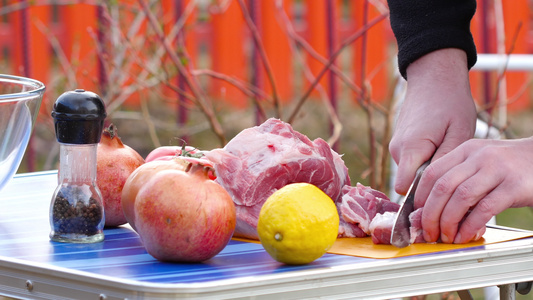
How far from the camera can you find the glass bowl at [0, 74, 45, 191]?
1.37 meters

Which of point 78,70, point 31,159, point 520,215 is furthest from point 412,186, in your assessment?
point 520,215

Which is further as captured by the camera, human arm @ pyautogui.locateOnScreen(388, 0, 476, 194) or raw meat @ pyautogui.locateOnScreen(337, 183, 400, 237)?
human arm @ pyautogui.locateOnScreen(388, 0, 476, 194)

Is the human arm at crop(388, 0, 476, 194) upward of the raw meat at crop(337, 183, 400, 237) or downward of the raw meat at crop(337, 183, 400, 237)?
upward

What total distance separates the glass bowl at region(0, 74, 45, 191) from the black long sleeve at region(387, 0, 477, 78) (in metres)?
0.85

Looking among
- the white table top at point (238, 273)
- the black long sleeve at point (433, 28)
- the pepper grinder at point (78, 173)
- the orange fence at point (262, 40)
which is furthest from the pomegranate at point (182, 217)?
the orange fence at point (262, 40)

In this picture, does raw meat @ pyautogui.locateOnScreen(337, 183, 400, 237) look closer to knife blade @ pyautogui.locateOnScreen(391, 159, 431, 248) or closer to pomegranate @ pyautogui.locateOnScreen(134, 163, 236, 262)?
knife blade @ pyautogui.locateOnScreen(391, 159, 431, 248)

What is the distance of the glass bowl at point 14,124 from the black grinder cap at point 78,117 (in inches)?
4.5

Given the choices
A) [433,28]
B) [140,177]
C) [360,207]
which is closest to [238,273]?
[140,177]

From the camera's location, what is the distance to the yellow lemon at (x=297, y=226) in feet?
3.74

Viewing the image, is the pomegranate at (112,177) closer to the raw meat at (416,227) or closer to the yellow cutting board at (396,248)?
the yellow cutting board at (396,248)

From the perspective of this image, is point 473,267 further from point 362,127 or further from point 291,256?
point 362,127

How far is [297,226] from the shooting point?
1153 mm

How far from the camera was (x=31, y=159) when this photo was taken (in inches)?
153

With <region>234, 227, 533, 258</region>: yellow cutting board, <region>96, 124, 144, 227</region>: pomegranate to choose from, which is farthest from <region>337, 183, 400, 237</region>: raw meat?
<region>96, 124, 144, 227</region>: pomegranate
